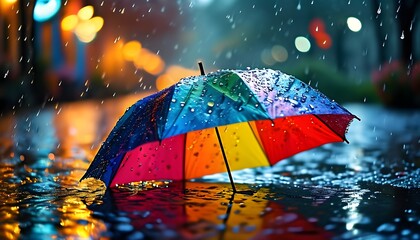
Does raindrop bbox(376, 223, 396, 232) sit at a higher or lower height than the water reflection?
lower

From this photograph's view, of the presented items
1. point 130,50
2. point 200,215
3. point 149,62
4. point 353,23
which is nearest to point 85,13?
point 353,23

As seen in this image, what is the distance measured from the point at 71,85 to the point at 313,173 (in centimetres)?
3166

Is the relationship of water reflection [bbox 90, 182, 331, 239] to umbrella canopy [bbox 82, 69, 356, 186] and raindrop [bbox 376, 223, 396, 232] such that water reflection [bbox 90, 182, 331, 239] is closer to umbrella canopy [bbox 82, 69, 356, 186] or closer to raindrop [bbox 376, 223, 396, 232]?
umbrella canopy [bbox 82, 69, 356, 186]

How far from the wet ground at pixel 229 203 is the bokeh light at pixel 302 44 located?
1828 inches

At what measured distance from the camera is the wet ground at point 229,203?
5176 millimetres

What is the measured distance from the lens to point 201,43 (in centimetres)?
8869

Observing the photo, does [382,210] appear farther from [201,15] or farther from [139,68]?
[201,15]

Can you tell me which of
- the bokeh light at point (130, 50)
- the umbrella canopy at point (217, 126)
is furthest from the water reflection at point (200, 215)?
the bokeh light at point (130, 50)

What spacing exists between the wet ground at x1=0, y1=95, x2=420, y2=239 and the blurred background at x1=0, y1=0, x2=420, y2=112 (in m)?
17.5

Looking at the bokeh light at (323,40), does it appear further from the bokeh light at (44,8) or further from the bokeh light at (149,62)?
the bokeh light at (44,8)

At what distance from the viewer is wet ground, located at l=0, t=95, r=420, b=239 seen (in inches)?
204

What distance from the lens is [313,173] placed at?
9.35 metres

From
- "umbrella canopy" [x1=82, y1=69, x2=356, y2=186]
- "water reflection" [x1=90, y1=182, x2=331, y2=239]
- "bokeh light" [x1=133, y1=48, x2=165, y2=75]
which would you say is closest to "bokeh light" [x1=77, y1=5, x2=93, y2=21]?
"bokeh light" [x1=133, y1=48, x2=165, y2=75]

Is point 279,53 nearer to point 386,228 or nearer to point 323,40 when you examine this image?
point 323,40
